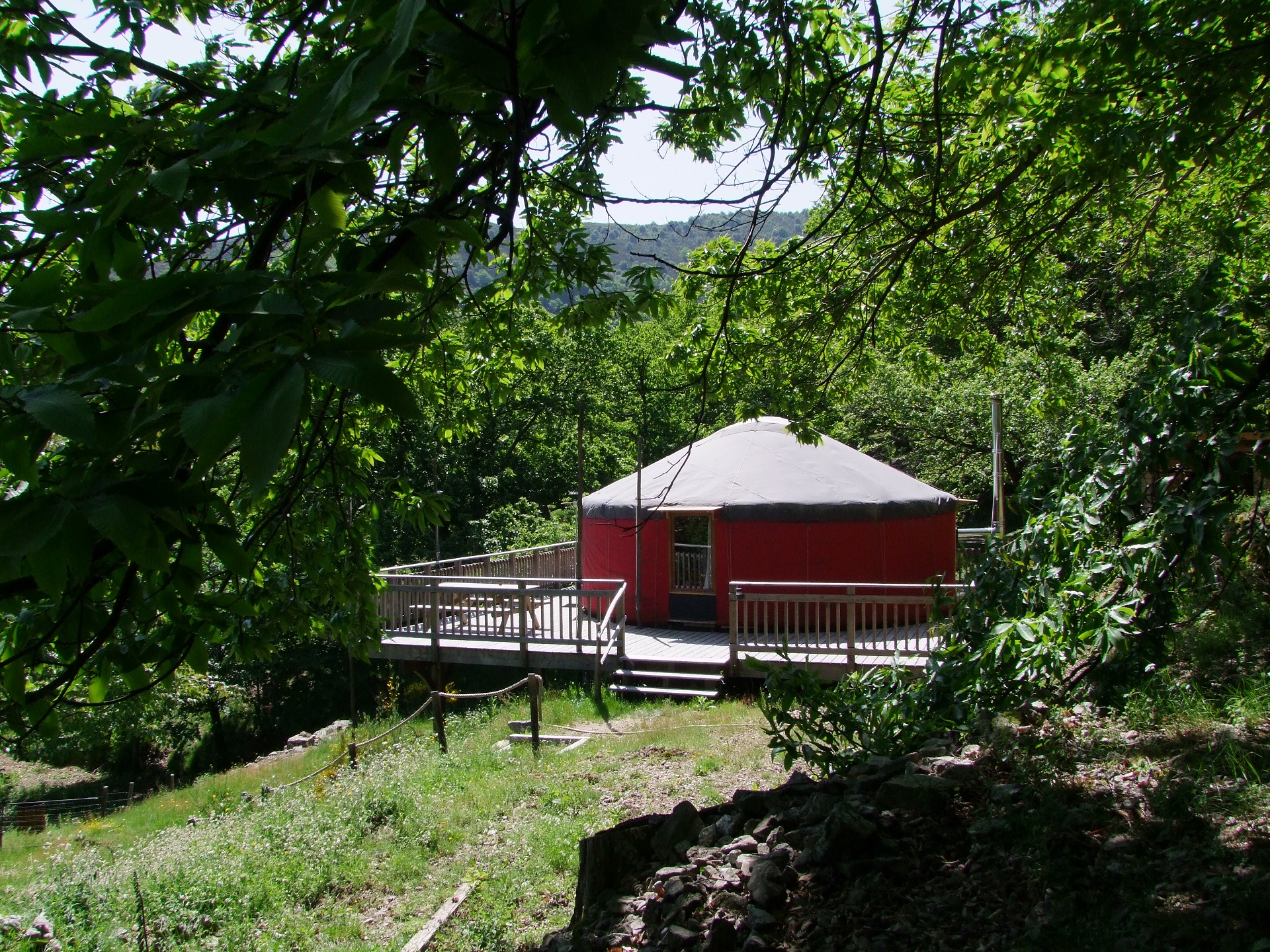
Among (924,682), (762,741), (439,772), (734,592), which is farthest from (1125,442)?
(734,592)

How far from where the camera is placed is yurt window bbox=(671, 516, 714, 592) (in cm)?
1357

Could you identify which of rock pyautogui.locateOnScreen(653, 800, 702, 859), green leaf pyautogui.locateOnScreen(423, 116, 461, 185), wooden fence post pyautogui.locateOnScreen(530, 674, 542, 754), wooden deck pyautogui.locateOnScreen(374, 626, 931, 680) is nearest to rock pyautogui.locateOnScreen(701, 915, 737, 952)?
rock pyautogui.locateOnScreen(653, 800, 702, 859)

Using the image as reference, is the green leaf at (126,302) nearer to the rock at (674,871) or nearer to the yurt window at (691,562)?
the rock at (674,871)

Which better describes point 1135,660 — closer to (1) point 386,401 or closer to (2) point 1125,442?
(2) point 1125,442

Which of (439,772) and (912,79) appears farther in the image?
(439,772)

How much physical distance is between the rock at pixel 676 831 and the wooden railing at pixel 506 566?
1097cm

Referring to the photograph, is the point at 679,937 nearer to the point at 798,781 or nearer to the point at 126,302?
the point at 798,781

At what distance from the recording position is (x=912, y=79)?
505 cm

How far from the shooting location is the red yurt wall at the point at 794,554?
13016 millimetres

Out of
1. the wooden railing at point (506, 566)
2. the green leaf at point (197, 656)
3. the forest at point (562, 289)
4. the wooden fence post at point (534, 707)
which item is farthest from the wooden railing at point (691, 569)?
the green leaf at point (197, 656)

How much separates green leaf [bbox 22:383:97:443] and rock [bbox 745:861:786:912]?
2.83 meters

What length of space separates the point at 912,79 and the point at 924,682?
3.49 m

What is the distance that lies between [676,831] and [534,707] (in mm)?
4767

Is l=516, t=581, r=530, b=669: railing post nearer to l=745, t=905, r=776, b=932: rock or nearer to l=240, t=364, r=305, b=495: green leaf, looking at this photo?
l=745, t=905, r=776, b=932: rock
